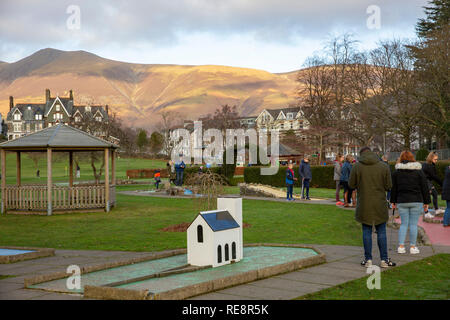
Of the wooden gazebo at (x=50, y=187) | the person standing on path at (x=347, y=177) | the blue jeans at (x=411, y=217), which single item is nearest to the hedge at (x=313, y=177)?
the person standing on path at (x=347, y=177)

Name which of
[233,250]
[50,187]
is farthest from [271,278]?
[50,187]

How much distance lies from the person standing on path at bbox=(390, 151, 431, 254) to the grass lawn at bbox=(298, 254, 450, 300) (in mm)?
1089

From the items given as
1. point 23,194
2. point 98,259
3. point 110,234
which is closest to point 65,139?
point 23,194

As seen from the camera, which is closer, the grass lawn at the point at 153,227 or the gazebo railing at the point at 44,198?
the grass lawn at the point at 153,227

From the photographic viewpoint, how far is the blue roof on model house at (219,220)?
7969 millimetres

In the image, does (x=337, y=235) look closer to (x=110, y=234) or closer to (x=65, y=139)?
(x=110, y=234)

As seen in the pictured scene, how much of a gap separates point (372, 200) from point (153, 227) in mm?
8640

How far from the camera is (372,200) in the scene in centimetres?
847

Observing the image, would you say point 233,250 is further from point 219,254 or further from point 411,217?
point 411,217

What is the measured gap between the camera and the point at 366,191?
28.0 ft

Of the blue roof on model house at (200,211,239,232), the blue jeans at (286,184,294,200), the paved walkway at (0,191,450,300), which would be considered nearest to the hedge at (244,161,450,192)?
the blue jeans at (286,184,294,200)

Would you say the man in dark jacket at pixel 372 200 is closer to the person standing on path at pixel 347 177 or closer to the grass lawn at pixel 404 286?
the grass lawn at pixel 404 286

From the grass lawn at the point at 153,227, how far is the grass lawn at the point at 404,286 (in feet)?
11.4
